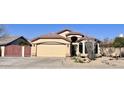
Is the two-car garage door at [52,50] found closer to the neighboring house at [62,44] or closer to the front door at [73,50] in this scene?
the neighboring house at [62,44]

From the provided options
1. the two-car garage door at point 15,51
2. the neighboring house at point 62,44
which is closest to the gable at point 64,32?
the neighboring house at point 62,44

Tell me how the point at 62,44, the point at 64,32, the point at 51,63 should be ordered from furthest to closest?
the point at 62,44, the point at 51,63, the point at 64,32

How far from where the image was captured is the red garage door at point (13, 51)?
14039 mm

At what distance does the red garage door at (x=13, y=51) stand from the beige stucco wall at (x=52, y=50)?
959 millimetres

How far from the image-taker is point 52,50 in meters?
14.9

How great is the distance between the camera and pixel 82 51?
1432cm

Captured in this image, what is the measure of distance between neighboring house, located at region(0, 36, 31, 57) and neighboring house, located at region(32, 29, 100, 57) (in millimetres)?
384

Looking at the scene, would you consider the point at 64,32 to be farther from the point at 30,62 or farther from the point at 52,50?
the point at 30,62

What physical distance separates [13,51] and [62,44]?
249 centimetres

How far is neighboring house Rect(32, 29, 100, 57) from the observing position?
13.8m

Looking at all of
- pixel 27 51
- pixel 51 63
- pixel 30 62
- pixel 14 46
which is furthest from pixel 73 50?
pixel 14 46
